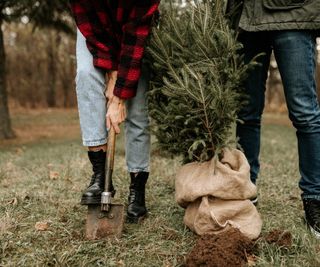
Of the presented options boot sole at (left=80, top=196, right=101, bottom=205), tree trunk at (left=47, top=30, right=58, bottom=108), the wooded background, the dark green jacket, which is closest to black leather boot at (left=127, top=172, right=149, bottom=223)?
boot sole at (left=80, top=196, right=101, bottom=205)

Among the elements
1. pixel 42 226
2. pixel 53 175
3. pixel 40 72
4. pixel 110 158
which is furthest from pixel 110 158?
pixel 40 72

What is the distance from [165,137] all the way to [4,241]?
3.75 ft

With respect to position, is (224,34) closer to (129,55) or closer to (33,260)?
(129,55)

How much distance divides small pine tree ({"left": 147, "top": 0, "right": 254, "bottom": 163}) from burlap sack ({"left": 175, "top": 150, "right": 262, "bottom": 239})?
0.11m

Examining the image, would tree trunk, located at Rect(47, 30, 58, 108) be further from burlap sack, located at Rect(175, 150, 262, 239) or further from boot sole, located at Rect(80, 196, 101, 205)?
burlap sack, located at Rect(175, 150, 262, 239)

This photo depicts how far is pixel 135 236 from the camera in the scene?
9.32ft

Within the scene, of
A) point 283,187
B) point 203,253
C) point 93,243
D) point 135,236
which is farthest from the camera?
point 283,187

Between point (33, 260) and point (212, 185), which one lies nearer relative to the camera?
point (33, 260)

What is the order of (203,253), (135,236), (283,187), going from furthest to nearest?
1. (283,187)
2. (135,236)
3. (203,253)

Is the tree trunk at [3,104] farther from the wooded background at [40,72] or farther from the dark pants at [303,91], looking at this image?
the wooded background at [40,72]

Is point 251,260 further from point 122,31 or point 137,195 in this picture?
point 122,31

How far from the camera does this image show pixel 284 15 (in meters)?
2.80

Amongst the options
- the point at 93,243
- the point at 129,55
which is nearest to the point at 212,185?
the point at 93,243

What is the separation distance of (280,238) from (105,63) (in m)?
1.47
